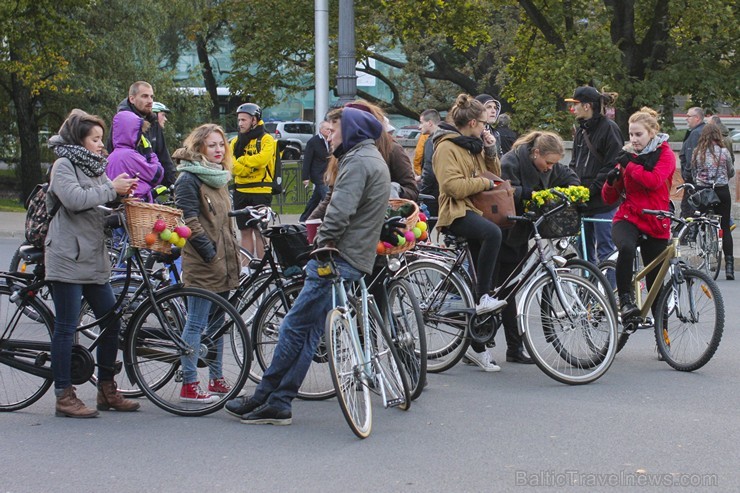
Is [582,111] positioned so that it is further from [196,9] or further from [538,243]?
[196,9]

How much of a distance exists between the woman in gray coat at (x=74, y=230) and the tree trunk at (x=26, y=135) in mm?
22395

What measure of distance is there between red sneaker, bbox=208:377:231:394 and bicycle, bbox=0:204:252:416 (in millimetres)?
115

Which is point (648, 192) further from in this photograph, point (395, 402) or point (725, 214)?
point (725, 214)

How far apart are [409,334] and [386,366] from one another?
0.28m

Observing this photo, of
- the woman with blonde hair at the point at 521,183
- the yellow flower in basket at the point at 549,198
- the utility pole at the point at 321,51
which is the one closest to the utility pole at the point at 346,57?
the utility pole at the point at 321,51

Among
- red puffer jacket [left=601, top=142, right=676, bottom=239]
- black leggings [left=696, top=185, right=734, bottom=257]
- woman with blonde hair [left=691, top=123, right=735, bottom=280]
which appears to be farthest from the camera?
black leggings [left=696, top=185, right=734, bottom=257]

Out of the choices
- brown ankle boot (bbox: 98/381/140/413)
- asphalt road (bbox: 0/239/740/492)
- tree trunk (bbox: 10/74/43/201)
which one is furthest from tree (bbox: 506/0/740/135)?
brown ankle boot (bbox: 98/381/140/413)

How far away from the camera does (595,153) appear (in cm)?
1016

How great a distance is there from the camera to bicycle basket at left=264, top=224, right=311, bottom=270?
6684 millimetres

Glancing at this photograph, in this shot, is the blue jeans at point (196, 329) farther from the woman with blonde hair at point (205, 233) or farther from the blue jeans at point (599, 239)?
the blue jeans at point (599, 239)

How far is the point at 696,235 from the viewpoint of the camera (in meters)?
13.6

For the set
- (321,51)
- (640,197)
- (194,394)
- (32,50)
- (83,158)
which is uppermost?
(32,50)

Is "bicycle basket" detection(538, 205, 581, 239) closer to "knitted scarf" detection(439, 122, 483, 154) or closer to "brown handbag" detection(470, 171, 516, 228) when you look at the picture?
"brown handbag" detection(470, 171, 516, 228)

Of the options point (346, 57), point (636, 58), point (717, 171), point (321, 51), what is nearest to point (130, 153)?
point (346, 57)
